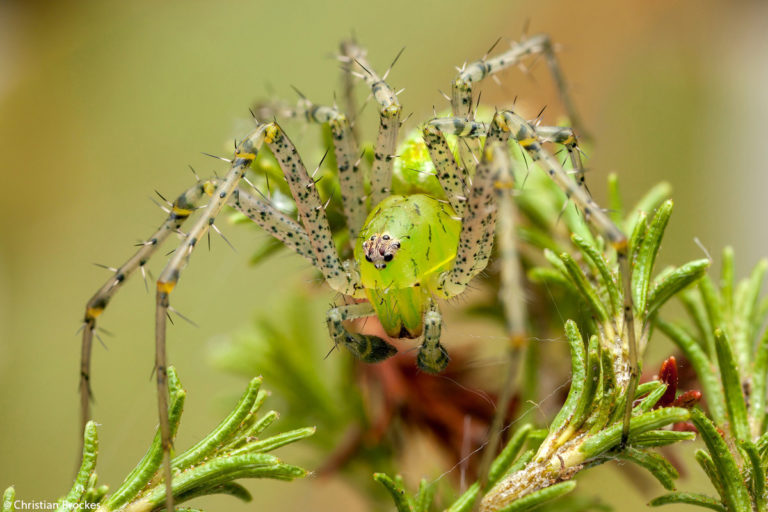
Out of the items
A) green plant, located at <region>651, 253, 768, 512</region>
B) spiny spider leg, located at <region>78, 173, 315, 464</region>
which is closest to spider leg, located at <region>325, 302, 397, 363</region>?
spiny spider leg, located at <region>78, 173, 315, 464</region>

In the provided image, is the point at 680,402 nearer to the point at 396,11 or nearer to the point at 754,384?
the point at 754,384

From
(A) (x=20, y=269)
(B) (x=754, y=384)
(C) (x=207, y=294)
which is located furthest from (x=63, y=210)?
(B) (x=754, y=384)

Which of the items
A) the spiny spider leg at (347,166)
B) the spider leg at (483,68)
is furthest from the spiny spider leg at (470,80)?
the spiny spider leg at (347,166)

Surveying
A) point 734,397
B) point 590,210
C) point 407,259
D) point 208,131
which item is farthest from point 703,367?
point 208,131

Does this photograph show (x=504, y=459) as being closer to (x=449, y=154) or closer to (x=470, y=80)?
(x=449, y=154)

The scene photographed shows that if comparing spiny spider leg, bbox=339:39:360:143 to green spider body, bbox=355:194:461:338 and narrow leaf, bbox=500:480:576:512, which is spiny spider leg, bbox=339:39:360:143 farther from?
narrow leaf, bbox=500:480:576:512

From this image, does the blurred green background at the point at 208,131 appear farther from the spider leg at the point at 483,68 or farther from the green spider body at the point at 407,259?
the green spider body at the point at 407,259
